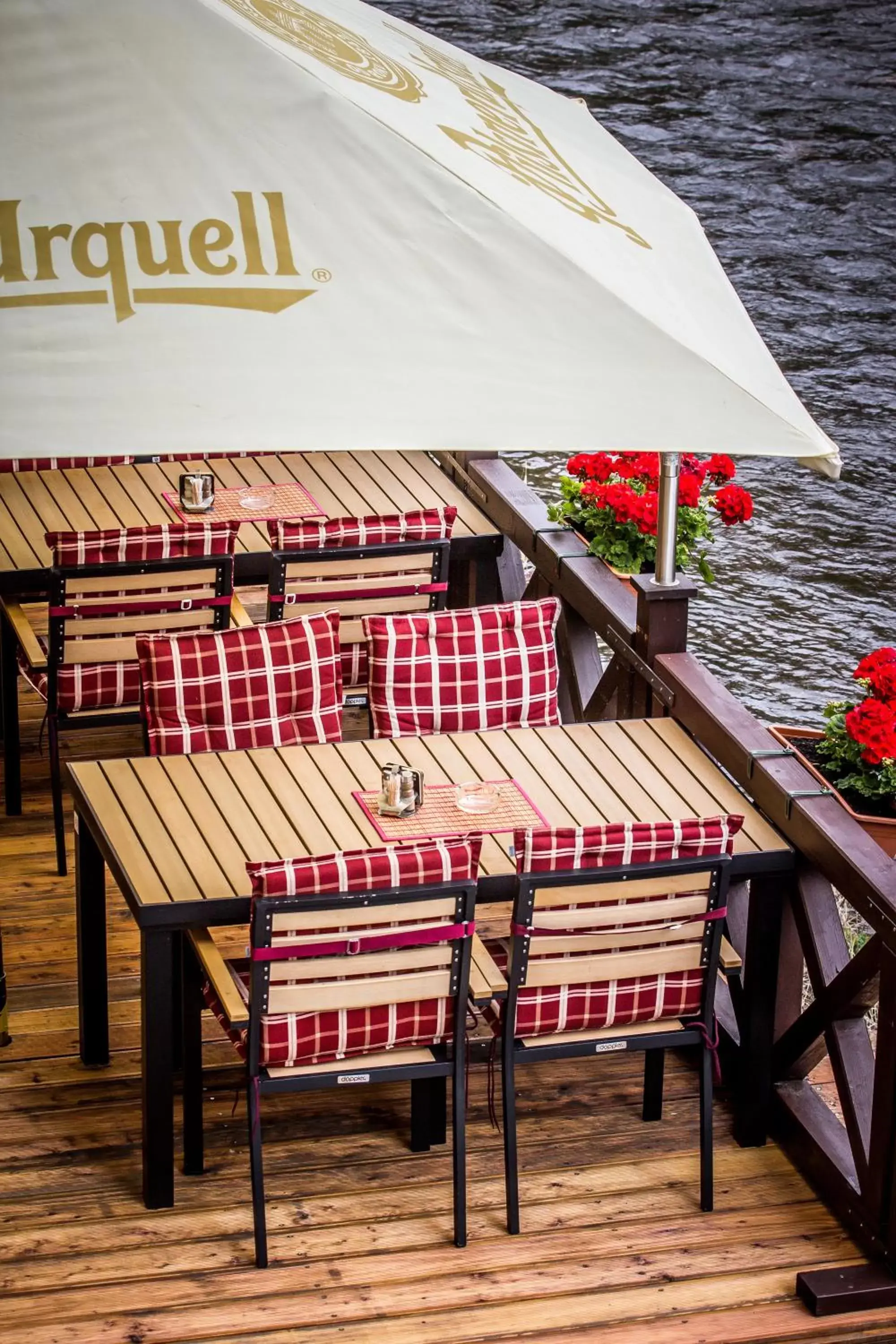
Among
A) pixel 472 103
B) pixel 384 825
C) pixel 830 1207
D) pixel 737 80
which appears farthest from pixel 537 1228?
pixel 737 80

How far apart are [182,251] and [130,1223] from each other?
273 cm

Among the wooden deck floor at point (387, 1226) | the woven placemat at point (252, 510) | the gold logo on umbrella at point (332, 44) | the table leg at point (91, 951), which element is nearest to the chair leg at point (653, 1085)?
the wooden deck floor at point (387, 1226)

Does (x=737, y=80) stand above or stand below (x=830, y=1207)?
above

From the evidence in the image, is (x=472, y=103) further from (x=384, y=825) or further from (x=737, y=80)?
(x=737, y=80)

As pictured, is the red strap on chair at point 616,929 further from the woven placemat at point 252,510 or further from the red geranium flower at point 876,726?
the woven placemat at point 252,510

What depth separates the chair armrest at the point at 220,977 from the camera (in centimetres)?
Result: 389

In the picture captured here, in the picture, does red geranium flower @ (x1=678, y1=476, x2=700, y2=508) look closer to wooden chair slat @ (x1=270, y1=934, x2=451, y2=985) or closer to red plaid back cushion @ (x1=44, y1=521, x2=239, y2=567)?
red plaid back cushion @ (x1=44, y1=521, x2=239, y2=567)

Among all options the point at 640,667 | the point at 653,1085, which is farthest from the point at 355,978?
the point at 640,667

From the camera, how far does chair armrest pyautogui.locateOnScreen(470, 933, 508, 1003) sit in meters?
4.03

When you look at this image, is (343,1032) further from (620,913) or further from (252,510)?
(252,510)

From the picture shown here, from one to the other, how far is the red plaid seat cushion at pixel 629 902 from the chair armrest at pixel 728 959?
0.58 ft

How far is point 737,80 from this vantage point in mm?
19766

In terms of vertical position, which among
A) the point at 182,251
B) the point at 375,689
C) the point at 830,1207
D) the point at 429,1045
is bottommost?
the point at 830,1207

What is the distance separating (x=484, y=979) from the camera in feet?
13.4
